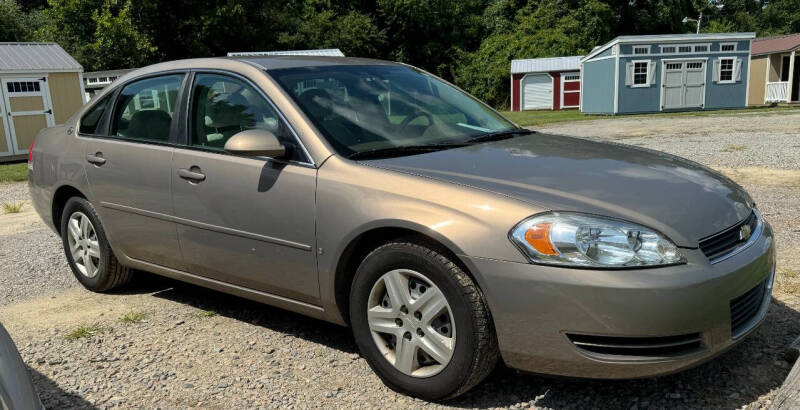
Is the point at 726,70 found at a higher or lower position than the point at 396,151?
lower

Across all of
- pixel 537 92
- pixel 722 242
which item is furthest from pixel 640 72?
pixel 722 242

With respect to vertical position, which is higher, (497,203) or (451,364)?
(497,203)

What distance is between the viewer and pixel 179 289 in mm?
5188

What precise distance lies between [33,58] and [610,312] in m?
19.9

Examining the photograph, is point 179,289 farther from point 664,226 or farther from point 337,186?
point 664,226

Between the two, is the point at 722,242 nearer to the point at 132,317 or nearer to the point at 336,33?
the point at 132,317

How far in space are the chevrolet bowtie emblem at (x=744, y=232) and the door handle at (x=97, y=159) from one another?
12.7ft

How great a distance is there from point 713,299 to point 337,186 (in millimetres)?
1751

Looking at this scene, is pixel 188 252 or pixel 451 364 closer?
pixel 451 364

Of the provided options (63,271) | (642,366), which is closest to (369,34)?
(63,271)

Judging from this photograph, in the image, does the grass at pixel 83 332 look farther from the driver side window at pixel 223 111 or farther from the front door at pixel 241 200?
the driver side window at pixel 223 111

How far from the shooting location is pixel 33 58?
1869 cm

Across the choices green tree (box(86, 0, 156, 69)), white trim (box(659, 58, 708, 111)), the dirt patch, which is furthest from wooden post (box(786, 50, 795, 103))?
green tree (box(86, 0, 156, 69))

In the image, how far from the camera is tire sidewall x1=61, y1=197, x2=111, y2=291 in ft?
15.6
